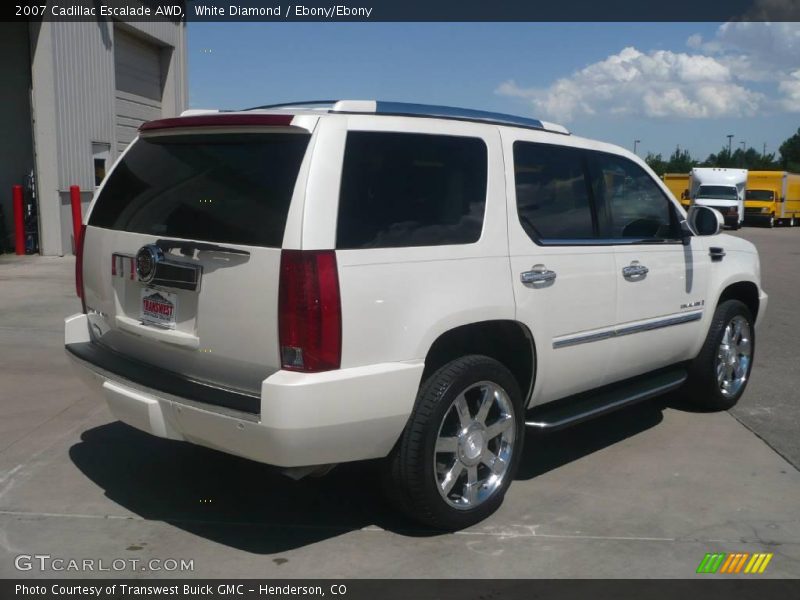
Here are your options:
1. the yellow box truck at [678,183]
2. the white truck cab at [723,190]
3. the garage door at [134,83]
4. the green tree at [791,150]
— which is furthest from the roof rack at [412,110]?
the green tree at [791,150]

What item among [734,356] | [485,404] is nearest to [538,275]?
[485,404]

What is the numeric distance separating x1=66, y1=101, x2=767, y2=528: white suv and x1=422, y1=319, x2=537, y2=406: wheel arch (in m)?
0.01

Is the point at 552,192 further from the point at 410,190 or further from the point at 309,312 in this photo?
the point at 309,312

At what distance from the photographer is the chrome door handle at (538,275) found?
4316 millimetres

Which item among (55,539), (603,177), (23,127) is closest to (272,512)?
(55,539)

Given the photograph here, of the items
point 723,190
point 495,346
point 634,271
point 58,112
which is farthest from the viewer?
point 723,190

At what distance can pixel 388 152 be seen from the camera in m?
3.88

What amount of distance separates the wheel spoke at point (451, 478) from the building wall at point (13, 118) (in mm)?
13335

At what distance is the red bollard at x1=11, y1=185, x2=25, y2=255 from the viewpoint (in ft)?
48.4

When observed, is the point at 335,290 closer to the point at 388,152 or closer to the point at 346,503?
the point at 388,152

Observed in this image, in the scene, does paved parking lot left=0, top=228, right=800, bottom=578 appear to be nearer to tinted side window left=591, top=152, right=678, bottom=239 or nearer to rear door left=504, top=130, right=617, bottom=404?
rear door left=504, top=130, right=617, bottom=404

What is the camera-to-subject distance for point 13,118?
15.2m

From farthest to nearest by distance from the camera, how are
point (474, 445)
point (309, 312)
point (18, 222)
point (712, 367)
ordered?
point (18, 222) → point (712, 367) → point (474, 445) → point (309, 312)

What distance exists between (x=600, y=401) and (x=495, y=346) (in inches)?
37.1
